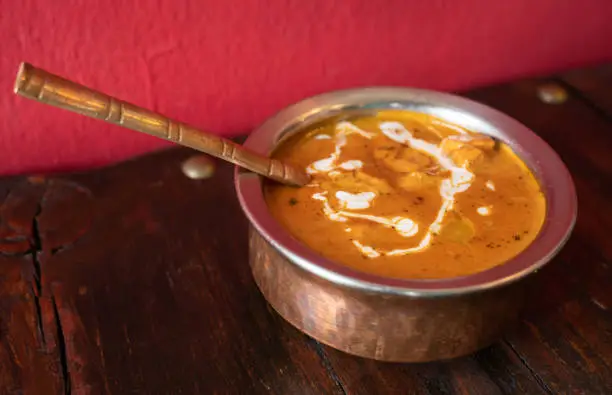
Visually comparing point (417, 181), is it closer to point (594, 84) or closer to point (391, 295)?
point (391, 295)

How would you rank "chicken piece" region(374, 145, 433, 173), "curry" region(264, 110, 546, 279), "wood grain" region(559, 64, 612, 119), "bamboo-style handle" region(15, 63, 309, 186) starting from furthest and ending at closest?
1. "wood grain" region(559, 64, 612, 119)
2. "chicken piece" region(374, 145, 433, 173)
3. "curry" region(264, 110, 546, 279)
4. "bamboo-style handle" region(15, 63, 309, 186)

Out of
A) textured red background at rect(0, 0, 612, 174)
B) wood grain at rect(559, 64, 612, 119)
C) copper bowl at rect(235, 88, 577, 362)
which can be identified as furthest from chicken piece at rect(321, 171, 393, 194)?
wood grain at rect(559, 64, 612, 119)

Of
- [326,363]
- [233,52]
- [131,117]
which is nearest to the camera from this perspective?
[131,117]

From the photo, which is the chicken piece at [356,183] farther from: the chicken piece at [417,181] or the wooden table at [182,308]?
the wooden table at [182,308]

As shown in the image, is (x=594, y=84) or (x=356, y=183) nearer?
(x=356, y=183)

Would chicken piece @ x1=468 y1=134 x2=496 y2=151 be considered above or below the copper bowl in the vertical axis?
above

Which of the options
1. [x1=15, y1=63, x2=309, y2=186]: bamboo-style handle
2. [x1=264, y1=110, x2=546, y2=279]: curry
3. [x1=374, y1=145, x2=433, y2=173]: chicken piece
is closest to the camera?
[x1=15, y1=63, x2=309, y2=186]: bamboo-style handle

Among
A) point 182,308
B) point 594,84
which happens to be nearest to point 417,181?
point 182,308

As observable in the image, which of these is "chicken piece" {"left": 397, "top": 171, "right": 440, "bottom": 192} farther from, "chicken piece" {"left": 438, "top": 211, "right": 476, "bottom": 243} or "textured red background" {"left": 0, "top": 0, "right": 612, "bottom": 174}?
"textured red background" {"left": 0, "top": 0, "right": 612, "bottom": 174}
